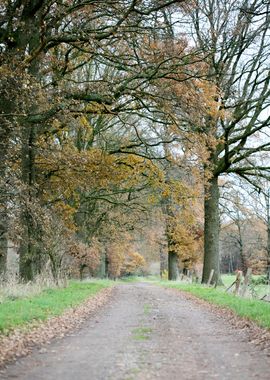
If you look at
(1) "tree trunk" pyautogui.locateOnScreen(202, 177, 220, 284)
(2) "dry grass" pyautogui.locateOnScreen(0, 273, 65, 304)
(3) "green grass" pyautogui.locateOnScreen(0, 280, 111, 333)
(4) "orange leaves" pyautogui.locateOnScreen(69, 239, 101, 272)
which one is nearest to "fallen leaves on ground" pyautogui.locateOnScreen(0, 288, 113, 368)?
(3) "green grass" pyautogui.locateOnScreen(0, 280, 111, 333)

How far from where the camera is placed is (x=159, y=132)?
2605cm

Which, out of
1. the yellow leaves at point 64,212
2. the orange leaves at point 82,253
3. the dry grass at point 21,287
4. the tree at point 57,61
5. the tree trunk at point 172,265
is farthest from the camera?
the tree trunk at point 172,265

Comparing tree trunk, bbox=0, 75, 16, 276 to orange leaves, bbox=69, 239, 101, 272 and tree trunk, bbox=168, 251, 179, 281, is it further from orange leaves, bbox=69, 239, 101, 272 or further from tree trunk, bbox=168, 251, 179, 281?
tree trunk, bbox=168, 251, 179, 281

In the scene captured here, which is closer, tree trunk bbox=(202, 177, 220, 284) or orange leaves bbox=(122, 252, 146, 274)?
tree trunk bbox=(202, 177, 220, 284)

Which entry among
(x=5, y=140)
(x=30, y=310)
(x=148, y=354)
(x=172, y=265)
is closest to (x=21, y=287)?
(x=30, y=310)

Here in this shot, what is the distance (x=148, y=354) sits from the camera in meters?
8.01

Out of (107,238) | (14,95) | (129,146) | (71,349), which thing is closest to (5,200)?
(14,95)

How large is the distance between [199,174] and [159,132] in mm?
3483

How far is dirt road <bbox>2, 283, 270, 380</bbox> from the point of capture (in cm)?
669

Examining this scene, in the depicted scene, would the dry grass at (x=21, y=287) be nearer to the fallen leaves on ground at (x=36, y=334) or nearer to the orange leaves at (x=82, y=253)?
the fallen leaves on ground at (x=36, y=334)

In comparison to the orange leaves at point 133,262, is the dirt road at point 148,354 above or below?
below

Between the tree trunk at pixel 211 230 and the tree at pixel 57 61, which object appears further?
the tree trunk at pixel 211 230

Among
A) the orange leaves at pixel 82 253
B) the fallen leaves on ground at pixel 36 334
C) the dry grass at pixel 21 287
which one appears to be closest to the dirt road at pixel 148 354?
the fallen leaves on ground at pixel 36 334

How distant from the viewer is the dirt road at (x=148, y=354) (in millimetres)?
6688
